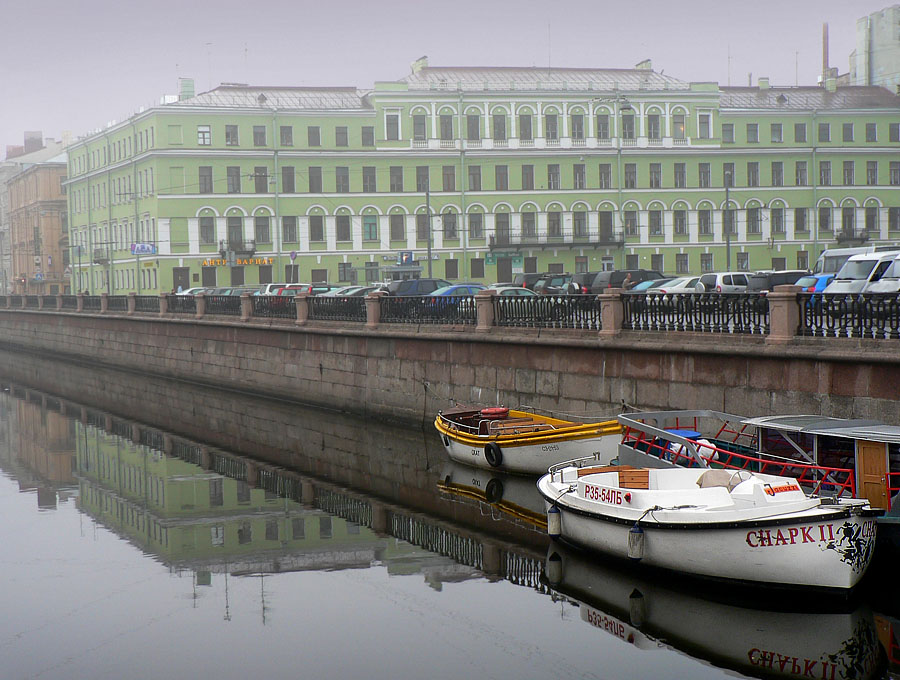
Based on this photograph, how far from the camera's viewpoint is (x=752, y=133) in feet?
208

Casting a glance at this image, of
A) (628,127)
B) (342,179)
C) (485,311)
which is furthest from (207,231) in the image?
(485,311)

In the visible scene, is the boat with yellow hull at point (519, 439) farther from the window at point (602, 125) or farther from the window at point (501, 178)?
the window at point (602, 125)

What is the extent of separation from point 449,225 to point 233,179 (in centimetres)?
1219

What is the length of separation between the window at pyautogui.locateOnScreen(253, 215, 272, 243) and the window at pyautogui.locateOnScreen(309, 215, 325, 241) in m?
2.29

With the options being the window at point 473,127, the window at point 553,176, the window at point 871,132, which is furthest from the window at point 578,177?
the window at point 871,132

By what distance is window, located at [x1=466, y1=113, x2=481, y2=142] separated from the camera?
61094 millimetres

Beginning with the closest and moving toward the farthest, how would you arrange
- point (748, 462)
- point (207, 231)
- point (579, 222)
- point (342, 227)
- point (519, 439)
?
point (748, 462), point (519, 439), point (207, 231), point (342, 227), point (579, 222)

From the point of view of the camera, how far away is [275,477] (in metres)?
22.8

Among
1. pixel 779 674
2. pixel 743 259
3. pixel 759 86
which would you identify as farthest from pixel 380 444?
pixel 759 86

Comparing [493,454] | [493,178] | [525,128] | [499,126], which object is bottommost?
[493,454]

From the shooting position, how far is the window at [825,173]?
63.9 m

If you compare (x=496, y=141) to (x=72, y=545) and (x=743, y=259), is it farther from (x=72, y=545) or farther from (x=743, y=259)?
(x=72, y=545)

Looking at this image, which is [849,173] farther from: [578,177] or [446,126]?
[446,126]

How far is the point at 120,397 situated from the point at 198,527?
799 inches
